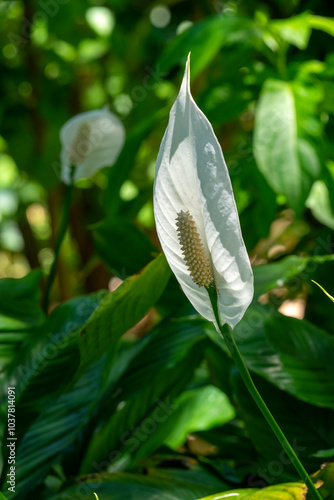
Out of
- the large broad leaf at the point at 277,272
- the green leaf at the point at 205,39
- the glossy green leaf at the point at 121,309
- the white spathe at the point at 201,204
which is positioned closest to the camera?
the white spathe at the point at 201,204

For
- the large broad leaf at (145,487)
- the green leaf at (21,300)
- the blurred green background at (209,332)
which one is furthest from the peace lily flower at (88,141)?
the large broad leaf at (145,487)

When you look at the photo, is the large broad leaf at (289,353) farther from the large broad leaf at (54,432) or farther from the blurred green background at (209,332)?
the large broad leaf at (54,432)

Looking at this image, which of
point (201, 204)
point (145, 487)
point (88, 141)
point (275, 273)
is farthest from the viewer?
point (88, 141)

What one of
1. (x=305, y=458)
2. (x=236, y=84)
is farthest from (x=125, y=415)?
(x=236, y=84)

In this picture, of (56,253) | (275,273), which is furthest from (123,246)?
(275,273)

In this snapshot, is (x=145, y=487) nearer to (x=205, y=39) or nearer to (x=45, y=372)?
(x=45, y=372)

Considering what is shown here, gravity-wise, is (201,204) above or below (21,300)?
above

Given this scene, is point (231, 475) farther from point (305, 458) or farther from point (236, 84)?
point (236, 84)
